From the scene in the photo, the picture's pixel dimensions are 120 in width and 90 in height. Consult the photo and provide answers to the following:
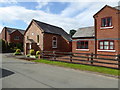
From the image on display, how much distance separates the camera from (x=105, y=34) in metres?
15.7

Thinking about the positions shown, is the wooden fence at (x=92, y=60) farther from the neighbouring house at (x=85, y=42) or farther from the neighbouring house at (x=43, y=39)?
the neighbouring house at (x=43, y=39)

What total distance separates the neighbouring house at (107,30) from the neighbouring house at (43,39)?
868 centimetres

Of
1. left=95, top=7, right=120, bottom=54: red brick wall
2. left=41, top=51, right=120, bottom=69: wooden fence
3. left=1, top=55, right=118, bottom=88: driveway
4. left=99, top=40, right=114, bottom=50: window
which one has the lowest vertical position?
left=1, top=55, right=118, bottom=88: driveway

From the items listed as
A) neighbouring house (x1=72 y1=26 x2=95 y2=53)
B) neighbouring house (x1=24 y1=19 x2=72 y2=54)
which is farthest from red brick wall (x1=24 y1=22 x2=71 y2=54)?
neighbouring house (x1=72 y1=26 x2=95 y2=53)

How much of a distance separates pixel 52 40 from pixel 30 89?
1731cm

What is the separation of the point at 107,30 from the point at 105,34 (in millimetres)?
669

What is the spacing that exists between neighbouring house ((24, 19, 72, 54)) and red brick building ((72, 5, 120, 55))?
6584 mm

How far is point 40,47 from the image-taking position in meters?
20.1

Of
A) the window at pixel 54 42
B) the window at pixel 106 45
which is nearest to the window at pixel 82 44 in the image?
the window at pixel 106 45

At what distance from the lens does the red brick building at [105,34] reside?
48.3 ft

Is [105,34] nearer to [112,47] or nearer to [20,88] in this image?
[112,47]

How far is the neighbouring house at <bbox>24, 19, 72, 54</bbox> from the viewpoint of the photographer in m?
20.0

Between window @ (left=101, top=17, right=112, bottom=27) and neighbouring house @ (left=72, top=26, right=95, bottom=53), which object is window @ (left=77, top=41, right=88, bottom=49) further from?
window @ (left=101, top=17, right=112, bottom=27)

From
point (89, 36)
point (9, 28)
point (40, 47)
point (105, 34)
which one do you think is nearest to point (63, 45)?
point (40, 47)
